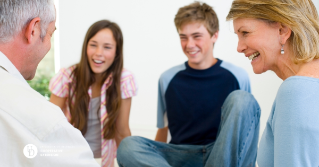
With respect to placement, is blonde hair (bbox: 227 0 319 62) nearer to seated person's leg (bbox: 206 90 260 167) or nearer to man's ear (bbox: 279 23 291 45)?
man's ear (bbox: 279 23 291 45)

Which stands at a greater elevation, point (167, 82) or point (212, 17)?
point (212, 17)

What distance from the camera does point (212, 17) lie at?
75.5 inches

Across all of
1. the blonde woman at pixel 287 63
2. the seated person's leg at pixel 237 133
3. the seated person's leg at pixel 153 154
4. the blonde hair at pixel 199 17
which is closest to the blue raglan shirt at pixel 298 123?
the blonde woman at pixel 287 63

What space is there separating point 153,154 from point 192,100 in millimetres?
485

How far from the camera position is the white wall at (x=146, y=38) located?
2777 mm

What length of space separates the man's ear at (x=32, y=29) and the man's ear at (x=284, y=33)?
28.4 inches

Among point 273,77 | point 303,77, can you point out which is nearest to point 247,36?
point 303,77

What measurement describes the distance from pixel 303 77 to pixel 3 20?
789 millimetres

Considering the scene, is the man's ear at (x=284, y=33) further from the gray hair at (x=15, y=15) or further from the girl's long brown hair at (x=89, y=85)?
the girl's long brown hair at (x=89, y=85)

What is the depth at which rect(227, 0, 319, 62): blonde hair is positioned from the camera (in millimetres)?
916

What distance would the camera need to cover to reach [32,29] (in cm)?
84

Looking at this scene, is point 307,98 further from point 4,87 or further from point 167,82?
point 167,82

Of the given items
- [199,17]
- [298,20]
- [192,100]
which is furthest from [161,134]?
[298,20]

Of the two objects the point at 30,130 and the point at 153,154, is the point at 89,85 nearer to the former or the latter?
the point at 153,154
